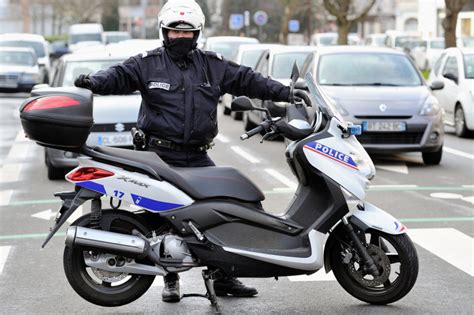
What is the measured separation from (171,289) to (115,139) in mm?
6681

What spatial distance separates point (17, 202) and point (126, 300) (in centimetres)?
546

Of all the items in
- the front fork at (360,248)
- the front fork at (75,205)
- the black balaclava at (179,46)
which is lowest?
the front fork at (360,248)

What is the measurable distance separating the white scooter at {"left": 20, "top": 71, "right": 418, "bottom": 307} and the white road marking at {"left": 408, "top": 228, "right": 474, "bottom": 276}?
143 centimetres

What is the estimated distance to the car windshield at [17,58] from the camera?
102 ft

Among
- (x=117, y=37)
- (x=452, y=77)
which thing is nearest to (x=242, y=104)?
(x=452, y=77)

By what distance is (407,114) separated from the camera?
14812 mm

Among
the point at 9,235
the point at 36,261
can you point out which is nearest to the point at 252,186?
the point at 36,261

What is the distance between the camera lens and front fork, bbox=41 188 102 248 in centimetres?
629

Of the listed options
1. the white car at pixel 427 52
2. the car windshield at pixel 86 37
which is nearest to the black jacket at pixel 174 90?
the white car at pixel 427 52

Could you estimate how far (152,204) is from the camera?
636 cm

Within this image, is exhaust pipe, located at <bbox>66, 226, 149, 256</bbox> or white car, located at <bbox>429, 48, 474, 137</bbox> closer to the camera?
exhaust pipe, located at <bbox>66, 226, 149, 256</bbox>

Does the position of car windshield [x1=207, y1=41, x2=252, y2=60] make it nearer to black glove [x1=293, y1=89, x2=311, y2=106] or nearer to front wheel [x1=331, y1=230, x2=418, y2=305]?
black glove [x1=293, y1=89, x2=311, y2=106]

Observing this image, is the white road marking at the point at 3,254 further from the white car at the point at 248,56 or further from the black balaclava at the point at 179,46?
the white car at the point at 248,56

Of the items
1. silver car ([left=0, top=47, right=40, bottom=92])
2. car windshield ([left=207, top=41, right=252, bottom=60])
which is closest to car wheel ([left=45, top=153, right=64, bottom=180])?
silver car ([left=0, top=47, right=40, bottom=92])
